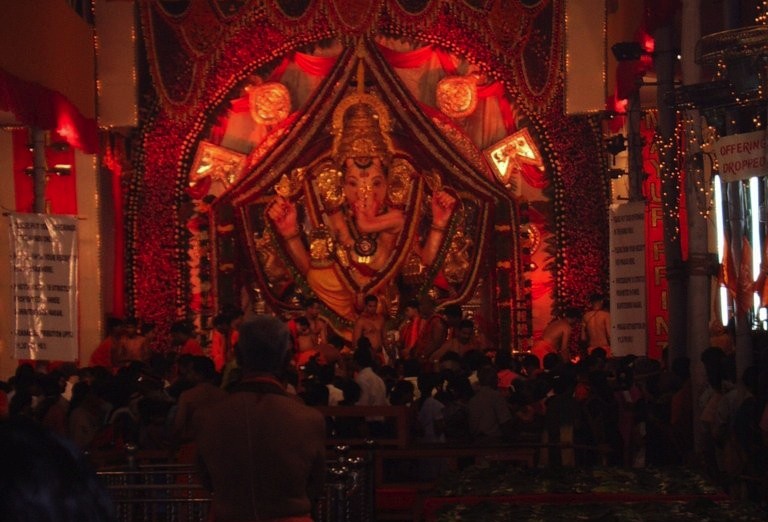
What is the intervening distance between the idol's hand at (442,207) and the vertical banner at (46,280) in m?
9.86

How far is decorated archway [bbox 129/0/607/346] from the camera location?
24156 mm

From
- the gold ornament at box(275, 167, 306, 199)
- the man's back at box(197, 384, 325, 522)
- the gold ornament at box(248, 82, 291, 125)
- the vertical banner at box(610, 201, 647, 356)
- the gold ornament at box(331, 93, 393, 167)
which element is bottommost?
the man's back at box(197, 384, 325, 522)

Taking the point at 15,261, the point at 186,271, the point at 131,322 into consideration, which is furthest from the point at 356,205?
the point at 15,261

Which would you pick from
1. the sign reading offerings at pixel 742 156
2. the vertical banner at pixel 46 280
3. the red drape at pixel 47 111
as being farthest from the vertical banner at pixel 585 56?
the sign reading offerings at pixel 742 156

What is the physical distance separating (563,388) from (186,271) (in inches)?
467

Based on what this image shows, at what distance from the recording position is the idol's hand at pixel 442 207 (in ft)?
82.3

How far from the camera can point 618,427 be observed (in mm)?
15367

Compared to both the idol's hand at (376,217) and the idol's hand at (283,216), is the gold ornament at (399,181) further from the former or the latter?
the idol's hand at (283,216)

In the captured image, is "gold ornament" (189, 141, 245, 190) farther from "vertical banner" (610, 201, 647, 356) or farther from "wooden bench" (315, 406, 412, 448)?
"wooden bench" (315, 406, 412, 448)

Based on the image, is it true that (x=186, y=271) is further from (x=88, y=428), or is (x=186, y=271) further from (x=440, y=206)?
(x=88, y=428)

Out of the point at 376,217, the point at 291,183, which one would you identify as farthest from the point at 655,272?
the point at 291,183

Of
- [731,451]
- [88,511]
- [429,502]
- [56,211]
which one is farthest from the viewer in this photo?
[56,211]

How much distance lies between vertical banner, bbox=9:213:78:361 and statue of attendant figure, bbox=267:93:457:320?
9.17 m

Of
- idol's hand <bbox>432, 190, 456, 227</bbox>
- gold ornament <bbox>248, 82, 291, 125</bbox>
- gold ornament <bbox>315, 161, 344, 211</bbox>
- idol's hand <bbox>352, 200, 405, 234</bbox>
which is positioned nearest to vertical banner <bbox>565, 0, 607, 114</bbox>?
idol's hand <bbox>432, 190, 456, 227</bbox>
